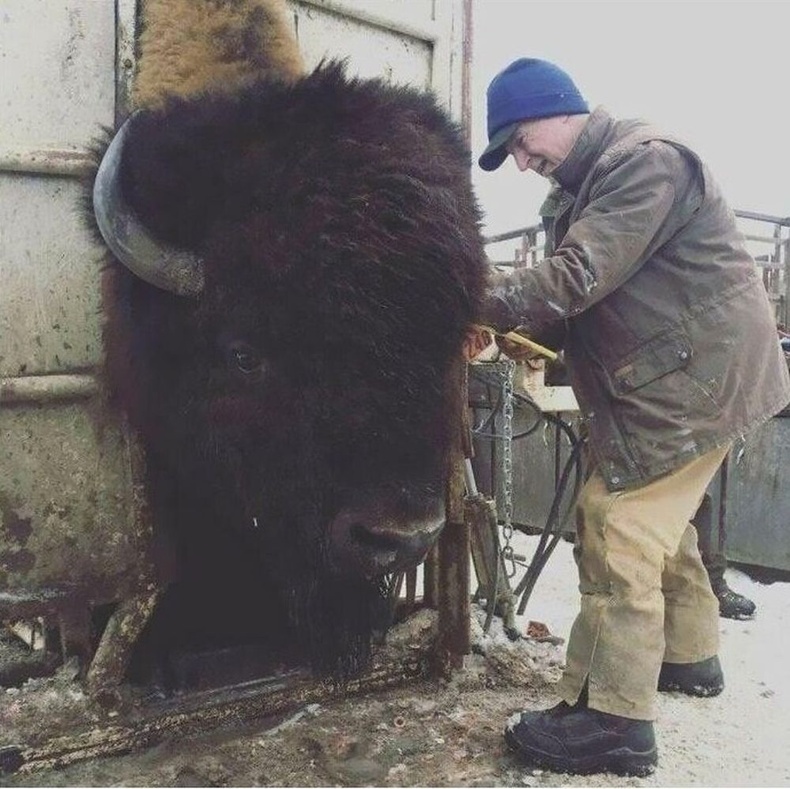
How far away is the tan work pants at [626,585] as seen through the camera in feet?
9.55

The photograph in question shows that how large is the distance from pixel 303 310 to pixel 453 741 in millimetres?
1755

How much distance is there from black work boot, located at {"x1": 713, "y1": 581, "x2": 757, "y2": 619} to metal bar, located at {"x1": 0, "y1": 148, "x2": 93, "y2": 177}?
416cm

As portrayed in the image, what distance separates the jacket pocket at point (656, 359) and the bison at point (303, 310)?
0.72 meters

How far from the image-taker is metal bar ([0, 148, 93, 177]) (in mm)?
2826

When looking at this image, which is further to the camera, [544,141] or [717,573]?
[717,573]

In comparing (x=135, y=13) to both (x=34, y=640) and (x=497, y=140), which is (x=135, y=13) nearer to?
(x=497, y=140)

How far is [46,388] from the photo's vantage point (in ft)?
9.62

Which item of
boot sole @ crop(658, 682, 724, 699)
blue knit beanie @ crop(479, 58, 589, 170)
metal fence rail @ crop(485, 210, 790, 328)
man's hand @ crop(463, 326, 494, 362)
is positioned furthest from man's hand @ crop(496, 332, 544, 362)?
metal fence rail @ crop(485, 210, 790, 328)

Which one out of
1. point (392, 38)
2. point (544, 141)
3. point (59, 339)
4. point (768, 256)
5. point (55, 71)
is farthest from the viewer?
point (768, 256)

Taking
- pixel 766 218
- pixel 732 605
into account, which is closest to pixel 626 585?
pixel 732 605

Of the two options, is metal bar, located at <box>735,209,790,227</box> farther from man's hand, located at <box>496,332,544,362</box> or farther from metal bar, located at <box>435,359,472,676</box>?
metal bar, located at <box>435,359,472,676</box>

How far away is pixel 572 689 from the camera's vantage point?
3.00m

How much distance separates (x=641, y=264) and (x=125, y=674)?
8.22 ft

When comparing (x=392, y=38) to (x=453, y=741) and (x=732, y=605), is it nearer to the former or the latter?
(x=453, y=741)
